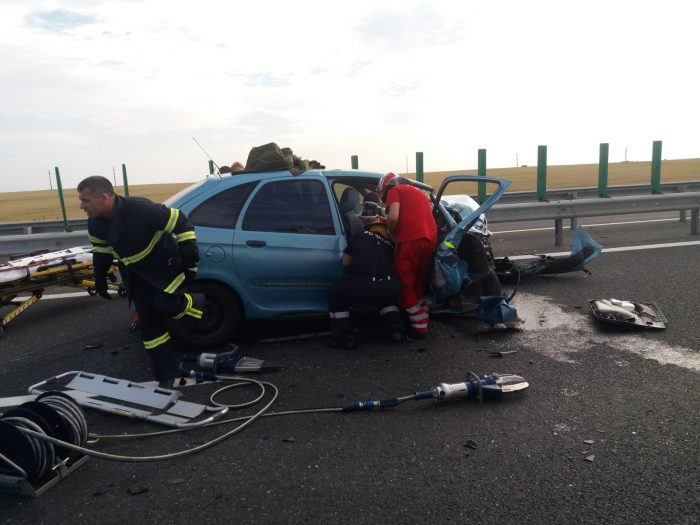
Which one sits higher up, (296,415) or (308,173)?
(308,173)

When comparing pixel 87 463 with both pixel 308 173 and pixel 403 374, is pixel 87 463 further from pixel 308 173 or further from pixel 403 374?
pixel 308 173

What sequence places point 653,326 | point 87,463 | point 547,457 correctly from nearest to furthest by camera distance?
point 547,457
point 87,463
point 653,326

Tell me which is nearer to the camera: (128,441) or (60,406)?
(60,406)

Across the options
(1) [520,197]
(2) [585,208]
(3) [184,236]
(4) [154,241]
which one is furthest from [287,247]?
(1) [520,197]

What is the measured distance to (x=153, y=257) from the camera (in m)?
4.39

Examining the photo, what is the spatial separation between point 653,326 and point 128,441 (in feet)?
15.0

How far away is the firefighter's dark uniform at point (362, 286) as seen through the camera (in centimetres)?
516

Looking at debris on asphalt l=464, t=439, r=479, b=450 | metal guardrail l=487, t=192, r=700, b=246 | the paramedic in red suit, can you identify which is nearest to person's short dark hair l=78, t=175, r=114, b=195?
the paramedic in red suit

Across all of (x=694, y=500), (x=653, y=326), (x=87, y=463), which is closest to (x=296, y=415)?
(x=87, y=463)

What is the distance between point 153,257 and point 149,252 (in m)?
0.05

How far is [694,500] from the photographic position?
108 inches

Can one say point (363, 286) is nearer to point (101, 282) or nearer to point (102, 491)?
point (101, 282)

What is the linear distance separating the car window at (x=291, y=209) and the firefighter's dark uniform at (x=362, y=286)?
1.27 feet

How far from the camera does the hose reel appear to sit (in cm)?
303
